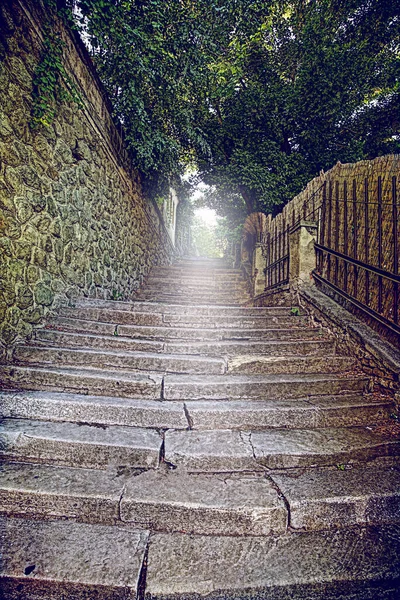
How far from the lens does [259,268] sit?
286 inches

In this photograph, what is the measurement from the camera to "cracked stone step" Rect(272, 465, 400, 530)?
1.67m

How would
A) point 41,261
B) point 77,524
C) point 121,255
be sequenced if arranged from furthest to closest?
point 121,255
point 41,261
point 77,524

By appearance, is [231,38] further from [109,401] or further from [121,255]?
[109,401]

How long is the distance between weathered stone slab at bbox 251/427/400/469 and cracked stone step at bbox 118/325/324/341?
4.70 ft

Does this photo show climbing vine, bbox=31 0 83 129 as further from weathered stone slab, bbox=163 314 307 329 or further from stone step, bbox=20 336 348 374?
weathered stone slab, bbox=163 314 307 329

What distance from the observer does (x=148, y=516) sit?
1634mm

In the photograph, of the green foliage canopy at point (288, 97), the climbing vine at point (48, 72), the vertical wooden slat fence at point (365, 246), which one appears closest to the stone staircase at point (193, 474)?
the vertical wooden slat fence at point (365, 246)

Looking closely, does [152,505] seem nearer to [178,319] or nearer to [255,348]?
[255,348]

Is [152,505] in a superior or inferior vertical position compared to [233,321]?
inferior

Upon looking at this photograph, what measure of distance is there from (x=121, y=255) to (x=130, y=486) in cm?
512

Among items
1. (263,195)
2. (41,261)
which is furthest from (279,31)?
(41,261)

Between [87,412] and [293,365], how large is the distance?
77.8 inches

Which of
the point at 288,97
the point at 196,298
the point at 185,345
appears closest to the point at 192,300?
the point at 196,298

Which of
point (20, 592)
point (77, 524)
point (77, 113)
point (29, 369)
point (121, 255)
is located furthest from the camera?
point (121, 255)
